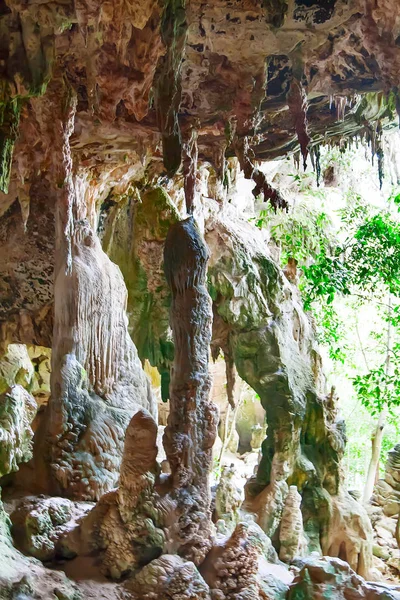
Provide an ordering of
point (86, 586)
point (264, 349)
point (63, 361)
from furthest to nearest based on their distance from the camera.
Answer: point (264, 349), point (63, 361), point (86, 586)

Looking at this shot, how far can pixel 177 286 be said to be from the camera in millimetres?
5242

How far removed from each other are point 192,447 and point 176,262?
1.54 metres

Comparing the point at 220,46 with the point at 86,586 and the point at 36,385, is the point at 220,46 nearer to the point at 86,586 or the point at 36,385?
the point at 86,586

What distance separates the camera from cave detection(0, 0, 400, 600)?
457 cm

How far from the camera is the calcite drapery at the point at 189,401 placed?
4809 millimetres

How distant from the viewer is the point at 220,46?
16.8 ft

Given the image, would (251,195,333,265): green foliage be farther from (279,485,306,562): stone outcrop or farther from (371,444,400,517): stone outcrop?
(279,485,306,562): stone outcrop

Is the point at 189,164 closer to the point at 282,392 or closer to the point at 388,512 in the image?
the point at 282,392

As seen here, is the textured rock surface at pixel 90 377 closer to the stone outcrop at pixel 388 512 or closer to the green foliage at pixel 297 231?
the green foliage at pixel 297 231

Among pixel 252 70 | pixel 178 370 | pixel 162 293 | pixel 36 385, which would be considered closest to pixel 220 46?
pixel 252 70

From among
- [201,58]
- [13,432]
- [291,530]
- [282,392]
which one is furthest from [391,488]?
[201,58]

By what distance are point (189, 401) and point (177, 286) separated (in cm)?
98

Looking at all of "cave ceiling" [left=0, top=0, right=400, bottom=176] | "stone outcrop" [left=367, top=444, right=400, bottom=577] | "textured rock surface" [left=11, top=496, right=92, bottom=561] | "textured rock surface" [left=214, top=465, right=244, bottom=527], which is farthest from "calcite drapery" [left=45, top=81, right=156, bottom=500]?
"stone outcrop" [left=367, top=444, right=400, bottom=577]

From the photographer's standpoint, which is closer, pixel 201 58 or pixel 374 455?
pixel 201 58
